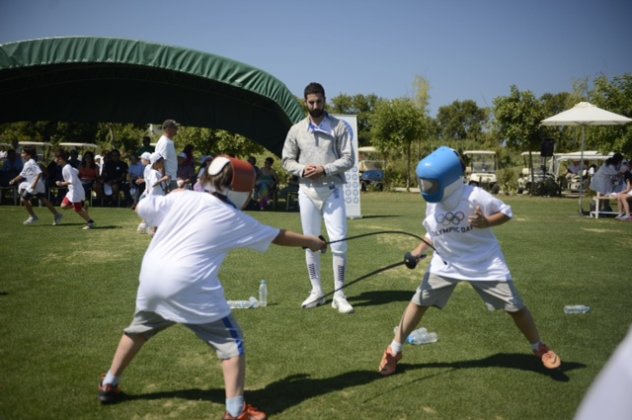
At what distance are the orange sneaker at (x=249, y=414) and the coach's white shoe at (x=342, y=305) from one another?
8.09 feet

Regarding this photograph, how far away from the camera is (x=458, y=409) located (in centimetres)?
353

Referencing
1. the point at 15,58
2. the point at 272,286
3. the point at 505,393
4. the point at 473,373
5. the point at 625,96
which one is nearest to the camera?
the point at 505,393

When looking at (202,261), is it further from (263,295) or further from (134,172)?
(134,172)

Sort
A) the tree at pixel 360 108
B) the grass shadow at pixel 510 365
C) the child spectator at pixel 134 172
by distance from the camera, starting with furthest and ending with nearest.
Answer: the tree at pixel 360 108 < the child spectator at pixel 134 172 < the grass shadow at pixel 510 365

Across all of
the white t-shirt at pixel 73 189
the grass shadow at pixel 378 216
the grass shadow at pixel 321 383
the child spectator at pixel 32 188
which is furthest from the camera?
the grass shadow at pixel 378 216

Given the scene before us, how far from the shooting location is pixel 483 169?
35.9m

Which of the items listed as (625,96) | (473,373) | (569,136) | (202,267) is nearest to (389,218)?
(473,373)

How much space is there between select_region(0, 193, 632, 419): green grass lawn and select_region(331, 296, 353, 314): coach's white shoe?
0.34 feet

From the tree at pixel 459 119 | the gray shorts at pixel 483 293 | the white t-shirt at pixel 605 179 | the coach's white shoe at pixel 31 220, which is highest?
the tree at pixel 459 119

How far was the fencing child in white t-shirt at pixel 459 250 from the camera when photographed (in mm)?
3926

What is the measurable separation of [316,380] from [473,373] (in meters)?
1.29

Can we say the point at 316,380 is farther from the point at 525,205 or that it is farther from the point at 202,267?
the point at 525,205

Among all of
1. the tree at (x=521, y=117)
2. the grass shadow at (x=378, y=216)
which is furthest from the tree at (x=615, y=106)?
the grass shadow at (x=378, y=216)

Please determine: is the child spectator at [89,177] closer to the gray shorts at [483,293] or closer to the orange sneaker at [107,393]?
the orange sneaker at [107,393]
